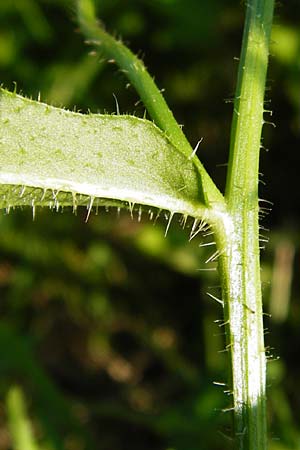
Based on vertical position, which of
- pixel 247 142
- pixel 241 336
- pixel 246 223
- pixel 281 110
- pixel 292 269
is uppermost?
pixel 281 110

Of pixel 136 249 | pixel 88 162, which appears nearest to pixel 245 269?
pixel 88 162

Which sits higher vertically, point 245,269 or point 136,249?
point 136,249

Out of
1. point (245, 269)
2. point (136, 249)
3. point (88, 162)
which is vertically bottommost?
point (245, 269)

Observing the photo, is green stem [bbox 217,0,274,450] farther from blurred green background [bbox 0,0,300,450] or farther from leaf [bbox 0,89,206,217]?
blurred green background [bbox 0,0,300,450]

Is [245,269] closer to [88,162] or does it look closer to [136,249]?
[88,162]

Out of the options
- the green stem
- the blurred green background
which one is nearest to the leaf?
the green stem

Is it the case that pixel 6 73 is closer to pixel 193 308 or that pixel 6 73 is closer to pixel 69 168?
pixel 193 308

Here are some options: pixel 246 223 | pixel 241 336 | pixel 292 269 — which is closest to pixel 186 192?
pixel 246 223
